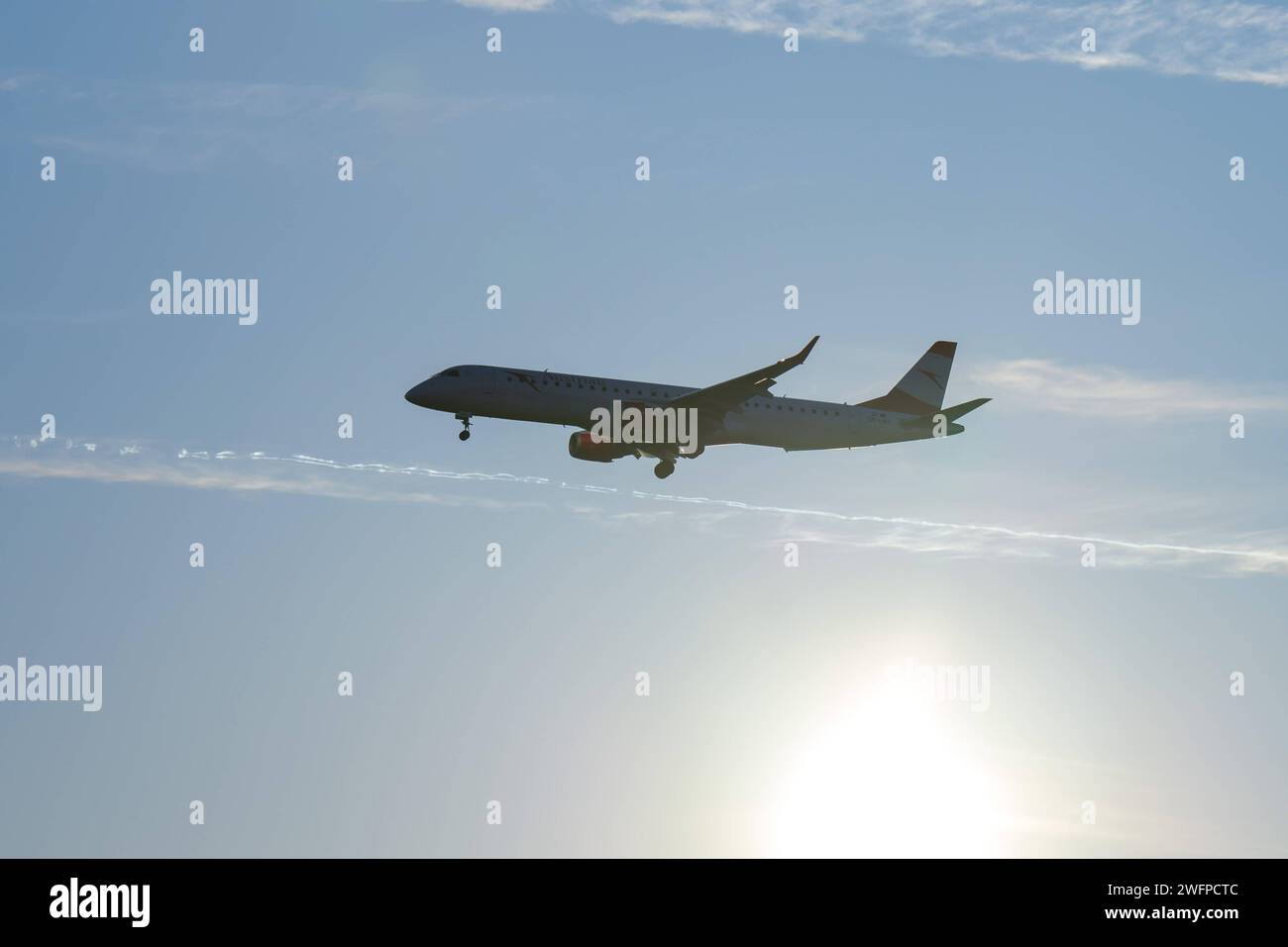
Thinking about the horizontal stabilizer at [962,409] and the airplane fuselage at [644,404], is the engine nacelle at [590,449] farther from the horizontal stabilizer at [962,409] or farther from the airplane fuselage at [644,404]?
the horizontal stabilizer at [962,409]

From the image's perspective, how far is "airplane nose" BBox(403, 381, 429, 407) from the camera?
276 feet

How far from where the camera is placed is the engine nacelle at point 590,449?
290 ft

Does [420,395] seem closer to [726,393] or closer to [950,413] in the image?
[726,393]

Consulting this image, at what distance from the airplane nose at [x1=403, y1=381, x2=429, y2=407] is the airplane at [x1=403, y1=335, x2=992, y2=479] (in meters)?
0.05

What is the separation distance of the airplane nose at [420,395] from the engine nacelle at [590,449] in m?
8.89

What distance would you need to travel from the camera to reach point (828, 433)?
313 ft

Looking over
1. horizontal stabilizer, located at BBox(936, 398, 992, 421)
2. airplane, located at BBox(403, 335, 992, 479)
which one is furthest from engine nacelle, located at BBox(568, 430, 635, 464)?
horizontal stabilizer, located at BBox(936, 398, 992, 421)

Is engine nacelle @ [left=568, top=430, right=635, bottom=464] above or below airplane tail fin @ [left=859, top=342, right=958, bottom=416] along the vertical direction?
below

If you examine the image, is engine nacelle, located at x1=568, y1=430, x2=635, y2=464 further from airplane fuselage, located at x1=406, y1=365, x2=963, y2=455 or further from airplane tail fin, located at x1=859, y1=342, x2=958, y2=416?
airplane tail fin, located at x1=859, y1=342, x2=958, y2=416

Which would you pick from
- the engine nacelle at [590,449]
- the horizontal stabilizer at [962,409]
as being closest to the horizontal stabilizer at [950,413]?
the horizontal stabilizer at [962,409]

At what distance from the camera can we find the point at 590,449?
8850 cm
